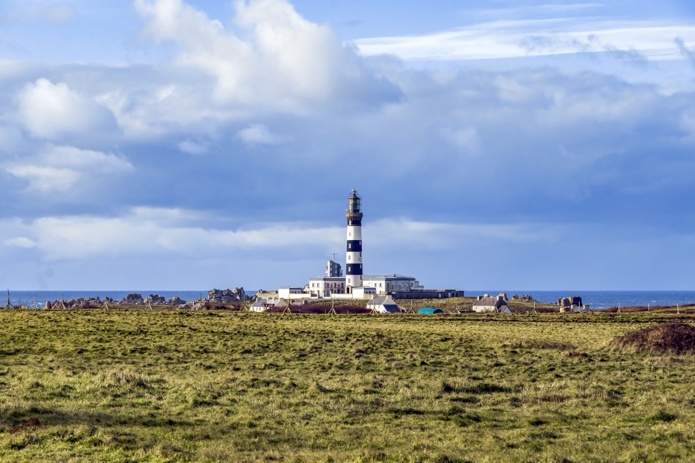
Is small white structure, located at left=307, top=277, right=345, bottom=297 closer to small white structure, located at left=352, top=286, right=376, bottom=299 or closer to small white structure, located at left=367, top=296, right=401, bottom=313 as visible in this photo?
small white structure, located at left=352, top=286, right=376, bottom=299

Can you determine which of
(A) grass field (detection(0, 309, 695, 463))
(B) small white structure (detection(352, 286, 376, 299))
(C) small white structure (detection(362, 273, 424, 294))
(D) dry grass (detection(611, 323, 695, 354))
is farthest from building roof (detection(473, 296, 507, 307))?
(D) dry grass (detection(611, 323, 695, 354))

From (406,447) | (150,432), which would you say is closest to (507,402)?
(406,447)

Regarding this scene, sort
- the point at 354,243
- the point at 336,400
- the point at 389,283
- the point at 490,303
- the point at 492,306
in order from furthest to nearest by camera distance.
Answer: the point at 389,283, the point at 354,243, the point at 490,303, the point at 492,306, the point at 336,400

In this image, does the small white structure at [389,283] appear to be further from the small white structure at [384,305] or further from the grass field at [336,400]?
the grass field at [336,400]

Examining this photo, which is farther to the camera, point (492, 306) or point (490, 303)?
point (490, 303)

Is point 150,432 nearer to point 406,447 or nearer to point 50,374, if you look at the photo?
point 406,447

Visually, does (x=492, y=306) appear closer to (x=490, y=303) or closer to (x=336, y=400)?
(x=490, y=303)

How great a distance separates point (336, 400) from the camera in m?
25.5

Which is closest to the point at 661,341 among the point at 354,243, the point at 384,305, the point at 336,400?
the point at 336,400

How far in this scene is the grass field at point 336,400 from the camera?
1822 cm

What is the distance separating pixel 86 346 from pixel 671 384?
2715 cm

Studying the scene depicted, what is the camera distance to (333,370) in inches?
1345

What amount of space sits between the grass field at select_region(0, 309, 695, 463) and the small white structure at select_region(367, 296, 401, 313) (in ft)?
221

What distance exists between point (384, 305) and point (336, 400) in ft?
300
